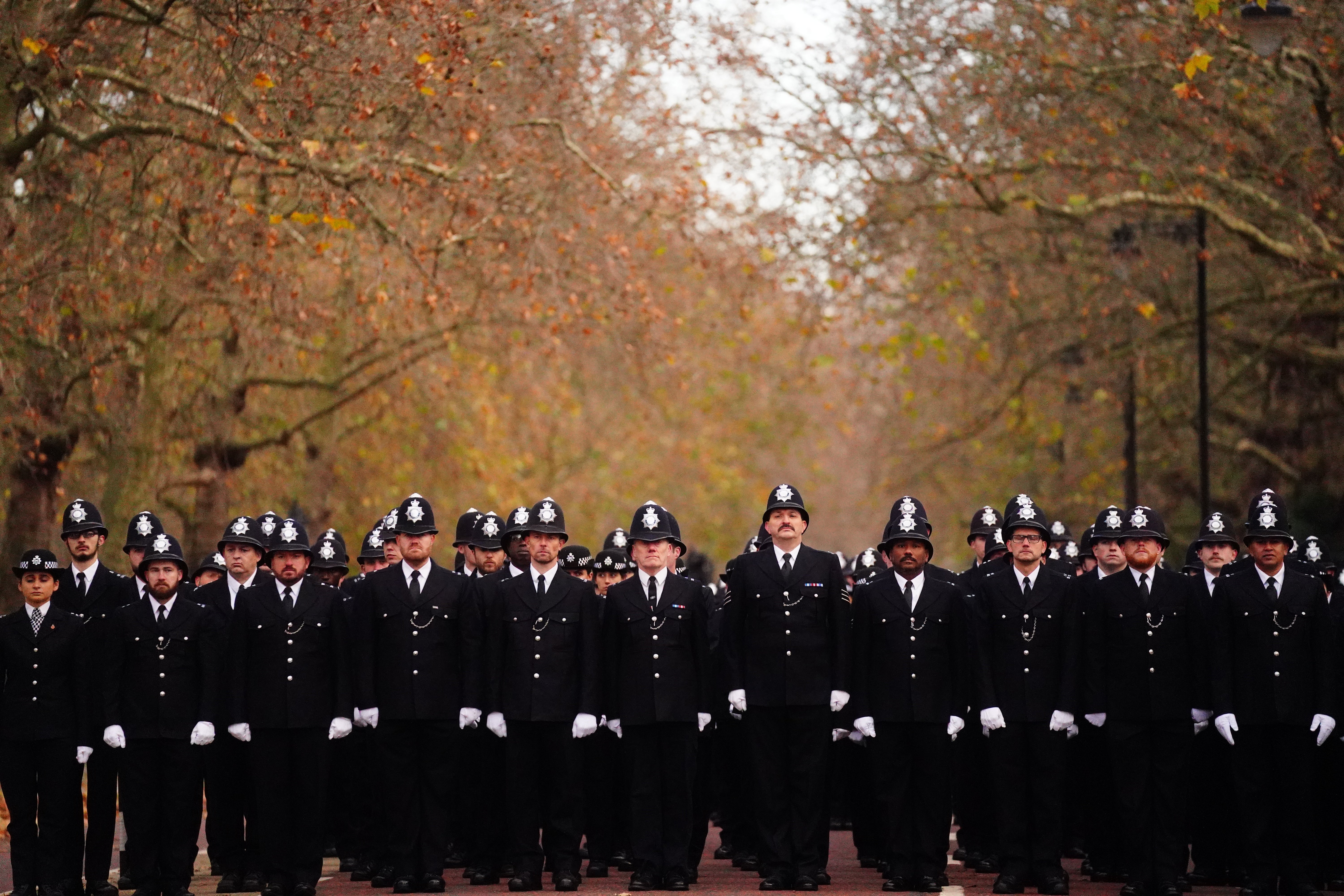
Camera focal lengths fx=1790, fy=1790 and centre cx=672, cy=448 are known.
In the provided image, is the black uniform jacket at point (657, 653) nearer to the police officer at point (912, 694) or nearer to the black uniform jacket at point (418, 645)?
the black uniform jacket at point (418, 645)

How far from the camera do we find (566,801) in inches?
471

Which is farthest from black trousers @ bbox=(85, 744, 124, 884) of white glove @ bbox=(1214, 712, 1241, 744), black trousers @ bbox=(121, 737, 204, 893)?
white glove @ bbox=(1214, 712, 1241, 744)

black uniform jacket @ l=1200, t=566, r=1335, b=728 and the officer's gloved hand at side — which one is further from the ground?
black uniform jacket @ l=1200, t=566, r=1335, b=728

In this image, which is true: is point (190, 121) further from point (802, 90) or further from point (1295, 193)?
point (1295, 193)

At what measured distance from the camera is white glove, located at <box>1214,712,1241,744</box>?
1111 cm

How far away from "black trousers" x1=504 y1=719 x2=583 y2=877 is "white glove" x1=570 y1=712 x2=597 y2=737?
0.47ft

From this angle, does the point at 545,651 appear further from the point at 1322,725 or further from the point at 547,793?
the point at 1322,725

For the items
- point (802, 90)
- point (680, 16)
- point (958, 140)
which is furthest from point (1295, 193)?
point (680, 16)

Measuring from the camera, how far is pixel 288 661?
11.7m

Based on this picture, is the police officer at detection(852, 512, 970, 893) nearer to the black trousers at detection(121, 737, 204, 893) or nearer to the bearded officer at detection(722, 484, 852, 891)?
the bearded officer at detection(722, 484, 852, 891)

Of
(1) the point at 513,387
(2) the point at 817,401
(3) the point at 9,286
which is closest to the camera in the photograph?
(3) the point at 9,286

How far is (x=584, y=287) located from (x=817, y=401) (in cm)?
3428

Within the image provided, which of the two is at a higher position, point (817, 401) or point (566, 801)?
point (817, 401)

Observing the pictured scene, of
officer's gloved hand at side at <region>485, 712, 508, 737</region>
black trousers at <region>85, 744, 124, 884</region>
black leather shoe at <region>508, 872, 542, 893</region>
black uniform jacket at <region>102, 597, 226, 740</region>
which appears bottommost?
black leather shoe at <region>508, 872, 542, 893</region>
